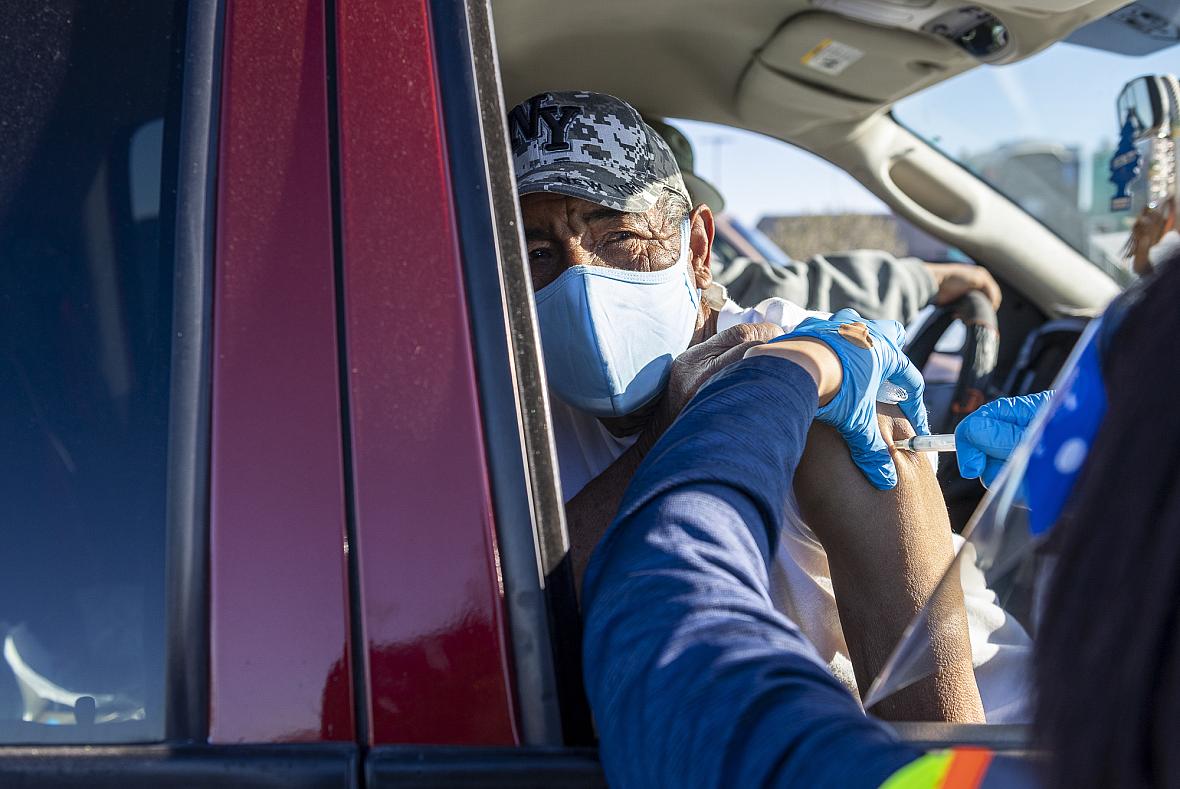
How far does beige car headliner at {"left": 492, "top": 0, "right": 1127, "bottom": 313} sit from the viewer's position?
2.19 meters

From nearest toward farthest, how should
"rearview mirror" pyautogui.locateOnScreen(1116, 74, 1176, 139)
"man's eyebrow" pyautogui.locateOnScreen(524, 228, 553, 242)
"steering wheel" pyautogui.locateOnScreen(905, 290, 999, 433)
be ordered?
1. "man's eyebrow" pyautogui.locateOnScreen(524, 228, 553, 242)
2. "rearview mirror" pyautogui.locateOnScreen(1116, 74, 1176, 139)
3. "steering wheel" pyautogui.locateOnScreen(905, 290, 999, 433)

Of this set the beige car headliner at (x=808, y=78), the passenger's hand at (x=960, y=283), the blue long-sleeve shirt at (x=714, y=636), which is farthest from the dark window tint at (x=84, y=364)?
the passenger's hand at (x=960, y=283)

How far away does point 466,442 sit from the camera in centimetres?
97

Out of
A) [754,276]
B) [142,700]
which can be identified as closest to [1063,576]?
[142,700]

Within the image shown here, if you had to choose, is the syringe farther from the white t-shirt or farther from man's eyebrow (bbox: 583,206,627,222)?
man's eyebrow (bbox: 583,206,627,222)

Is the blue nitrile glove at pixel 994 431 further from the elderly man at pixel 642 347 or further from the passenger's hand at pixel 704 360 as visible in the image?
the passenger's hand at pixel 704 360

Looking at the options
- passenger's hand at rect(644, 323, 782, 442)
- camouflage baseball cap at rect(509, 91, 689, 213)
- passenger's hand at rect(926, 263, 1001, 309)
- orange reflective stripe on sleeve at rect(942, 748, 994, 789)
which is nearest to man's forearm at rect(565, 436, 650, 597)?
passenger's hand at rect(644, 323, 782, 442)

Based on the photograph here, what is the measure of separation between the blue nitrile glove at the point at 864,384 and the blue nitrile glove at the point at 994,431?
0.10 m

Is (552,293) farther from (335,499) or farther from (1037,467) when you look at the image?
(1037,467)

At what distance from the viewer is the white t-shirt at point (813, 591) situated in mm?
818

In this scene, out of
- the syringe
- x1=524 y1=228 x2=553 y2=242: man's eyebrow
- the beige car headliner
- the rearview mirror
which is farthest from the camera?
the rearview mirror

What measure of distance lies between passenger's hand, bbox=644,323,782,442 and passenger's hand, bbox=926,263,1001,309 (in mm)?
2065

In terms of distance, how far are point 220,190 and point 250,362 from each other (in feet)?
0.58

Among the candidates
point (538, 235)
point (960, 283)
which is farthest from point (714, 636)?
point (960, 283)
